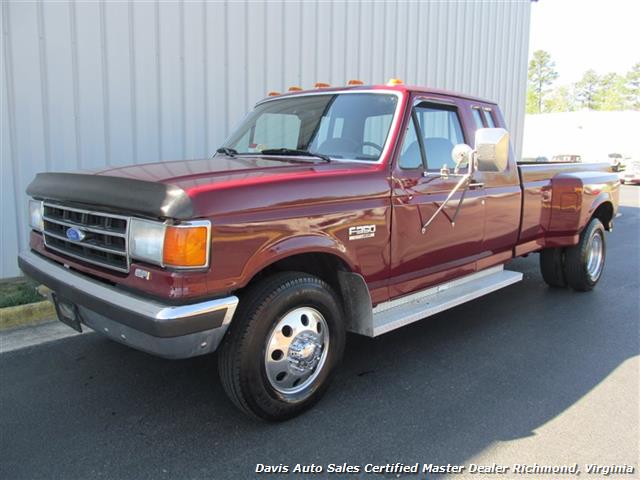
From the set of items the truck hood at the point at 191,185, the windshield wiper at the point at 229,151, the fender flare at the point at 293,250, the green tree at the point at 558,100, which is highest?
the green tree at the point at 558,100

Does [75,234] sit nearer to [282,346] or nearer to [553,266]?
[282,346]

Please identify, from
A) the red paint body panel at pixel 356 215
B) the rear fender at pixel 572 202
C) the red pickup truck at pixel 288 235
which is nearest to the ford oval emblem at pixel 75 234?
the red pickup truck at pixel 288 235

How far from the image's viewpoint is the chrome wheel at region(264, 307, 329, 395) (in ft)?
10.3

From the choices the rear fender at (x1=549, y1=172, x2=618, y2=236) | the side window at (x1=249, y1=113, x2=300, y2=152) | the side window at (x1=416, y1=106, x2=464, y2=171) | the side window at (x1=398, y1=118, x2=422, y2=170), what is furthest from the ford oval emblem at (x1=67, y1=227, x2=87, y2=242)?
the rear fender at (x1=549, y1=172, x2=618, y2=236)

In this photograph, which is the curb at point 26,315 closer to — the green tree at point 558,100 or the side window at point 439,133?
the side window at point 439,133

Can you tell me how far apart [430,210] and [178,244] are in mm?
2026

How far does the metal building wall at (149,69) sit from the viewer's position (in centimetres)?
582

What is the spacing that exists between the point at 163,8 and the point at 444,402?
18.6 ft

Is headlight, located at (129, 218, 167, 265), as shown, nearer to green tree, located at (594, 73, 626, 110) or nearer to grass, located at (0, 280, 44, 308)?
grass, located at (0, 280, 44, 308)

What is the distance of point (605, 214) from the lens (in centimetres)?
655

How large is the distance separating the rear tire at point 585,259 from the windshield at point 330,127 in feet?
10.8

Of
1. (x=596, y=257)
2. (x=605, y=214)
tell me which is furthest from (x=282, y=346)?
(x=605, y=214)

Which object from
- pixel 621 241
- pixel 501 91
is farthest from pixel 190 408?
pixel 501 91

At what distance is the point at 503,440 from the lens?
3084mm
